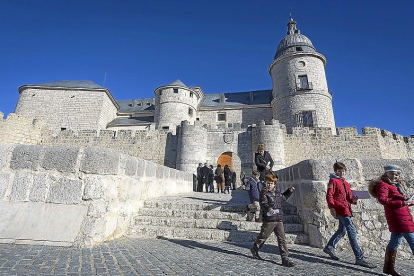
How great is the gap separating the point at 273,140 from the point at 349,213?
39.4ft

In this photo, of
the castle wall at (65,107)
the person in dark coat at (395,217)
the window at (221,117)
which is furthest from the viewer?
the window at (221,117)

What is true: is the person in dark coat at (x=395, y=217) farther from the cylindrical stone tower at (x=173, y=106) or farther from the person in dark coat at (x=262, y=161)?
the cylindrical stone tower at (x=173, y=106)

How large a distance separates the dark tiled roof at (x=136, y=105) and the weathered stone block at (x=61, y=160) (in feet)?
83.7

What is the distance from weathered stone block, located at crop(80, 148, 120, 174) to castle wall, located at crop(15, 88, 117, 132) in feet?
72.8

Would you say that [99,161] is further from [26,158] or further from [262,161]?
[262,161]

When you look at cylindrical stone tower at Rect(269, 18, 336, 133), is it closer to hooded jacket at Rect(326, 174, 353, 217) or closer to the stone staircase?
the stone staircase

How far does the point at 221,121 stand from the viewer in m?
25.2

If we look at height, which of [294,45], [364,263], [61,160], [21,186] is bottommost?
[364,263]

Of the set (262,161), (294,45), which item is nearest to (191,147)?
(262,161)

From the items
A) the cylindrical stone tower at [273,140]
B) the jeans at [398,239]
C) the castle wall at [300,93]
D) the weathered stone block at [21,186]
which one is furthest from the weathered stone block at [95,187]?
the castle wall at [300,93]

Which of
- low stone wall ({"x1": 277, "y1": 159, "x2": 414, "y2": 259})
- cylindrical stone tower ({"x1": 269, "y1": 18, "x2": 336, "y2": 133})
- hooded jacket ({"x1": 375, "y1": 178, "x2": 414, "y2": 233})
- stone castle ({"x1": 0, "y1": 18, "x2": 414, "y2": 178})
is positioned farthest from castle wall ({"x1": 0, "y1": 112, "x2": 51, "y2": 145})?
cylindrical stone tower ({"x1": 269, "y1": 18, "x2": 336, "y2": 133})

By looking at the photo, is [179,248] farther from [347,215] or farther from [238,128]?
[238,128]

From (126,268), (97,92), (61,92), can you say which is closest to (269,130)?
(126,268)

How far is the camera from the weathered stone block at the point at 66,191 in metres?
2.63
